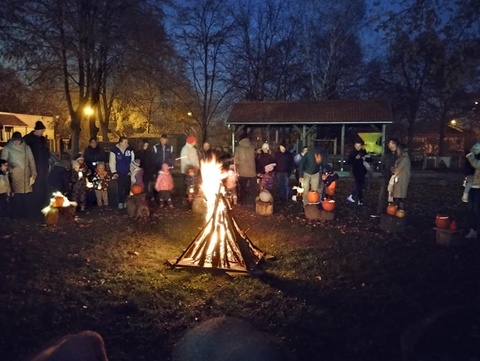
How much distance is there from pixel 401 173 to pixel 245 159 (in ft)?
12.4

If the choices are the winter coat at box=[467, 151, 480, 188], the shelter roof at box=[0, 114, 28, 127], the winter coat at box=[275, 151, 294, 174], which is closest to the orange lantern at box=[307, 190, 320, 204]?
the winter coat at box=[275, 151, 294, 174]

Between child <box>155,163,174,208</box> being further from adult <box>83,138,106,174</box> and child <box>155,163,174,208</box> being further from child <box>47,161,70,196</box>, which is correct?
child <box>47,161,70,196</box>

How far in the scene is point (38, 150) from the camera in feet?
31.2

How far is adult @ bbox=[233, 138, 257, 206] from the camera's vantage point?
1130 cm

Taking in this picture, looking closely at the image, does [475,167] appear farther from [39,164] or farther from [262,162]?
[39,164]

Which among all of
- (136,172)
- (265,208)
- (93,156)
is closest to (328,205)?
(265,208)

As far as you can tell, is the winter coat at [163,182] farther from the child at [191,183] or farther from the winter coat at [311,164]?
the winter coat at [311,164]

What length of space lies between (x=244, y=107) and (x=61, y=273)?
73.2ft

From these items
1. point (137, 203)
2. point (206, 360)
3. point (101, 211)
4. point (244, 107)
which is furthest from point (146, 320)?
point (244, 107)

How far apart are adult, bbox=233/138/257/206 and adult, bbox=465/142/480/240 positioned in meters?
5.03

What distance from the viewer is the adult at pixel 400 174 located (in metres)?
9.30

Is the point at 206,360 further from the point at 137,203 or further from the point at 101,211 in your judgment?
the point at 101,211

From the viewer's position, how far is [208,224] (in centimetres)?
691

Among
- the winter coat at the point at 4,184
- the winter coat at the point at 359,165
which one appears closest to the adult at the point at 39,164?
the winter coat at the point at 4,184
